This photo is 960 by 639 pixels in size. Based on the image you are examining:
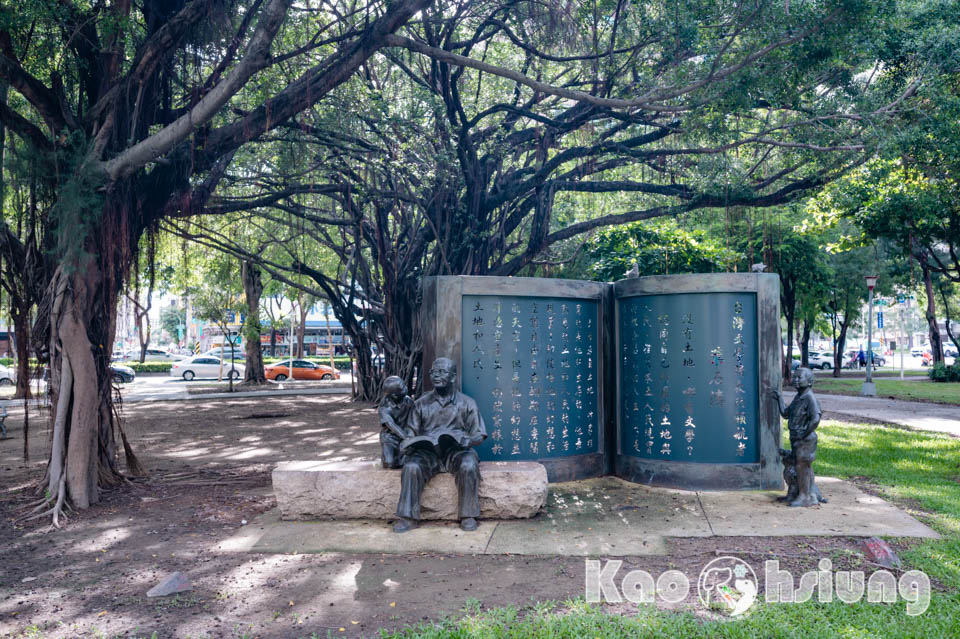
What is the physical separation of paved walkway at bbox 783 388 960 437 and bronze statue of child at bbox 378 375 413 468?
30.8 ft

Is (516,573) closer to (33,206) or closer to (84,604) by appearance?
(84,604)

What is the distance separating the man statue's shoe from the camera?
5.29 m

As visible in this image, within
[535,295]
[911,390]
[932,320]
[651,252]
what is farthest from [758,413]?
[932,320]

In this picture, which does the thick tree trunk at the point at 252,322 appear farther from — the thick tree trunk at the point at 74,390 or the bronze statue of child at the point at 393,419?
the bronze statue of child at the point at 393,419

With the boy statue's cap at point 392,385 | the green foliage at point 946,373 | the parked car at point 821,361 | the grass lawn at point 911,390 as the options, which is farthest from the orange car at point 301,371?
the parked car at point 821,361

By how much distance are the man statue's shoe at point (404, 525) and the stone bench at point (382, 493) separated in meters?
0.18

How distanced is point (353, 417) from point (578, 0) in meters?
8.81

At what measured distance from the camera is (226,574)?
4.38 m

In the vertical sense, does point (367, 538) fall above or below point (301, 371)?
below

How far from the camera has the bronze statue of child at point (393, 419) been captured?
18.5 ft

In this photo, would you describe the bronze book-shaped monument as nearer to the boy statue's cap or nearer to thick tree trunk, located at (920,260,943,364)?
the boy statue's cap

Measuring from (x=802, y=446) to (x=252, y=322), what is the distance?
59.1 feet

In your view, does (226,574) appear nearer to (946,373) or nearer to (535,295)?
(535,295)

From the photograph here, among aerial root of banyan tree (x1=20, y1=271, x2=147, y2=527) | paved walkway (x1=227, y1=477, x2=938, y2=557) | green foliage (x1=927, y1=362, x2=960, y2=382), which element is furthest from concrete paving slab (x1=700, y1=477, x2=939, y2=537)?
green foliage (x1=927, y1=362, x2=960, y2=382)
